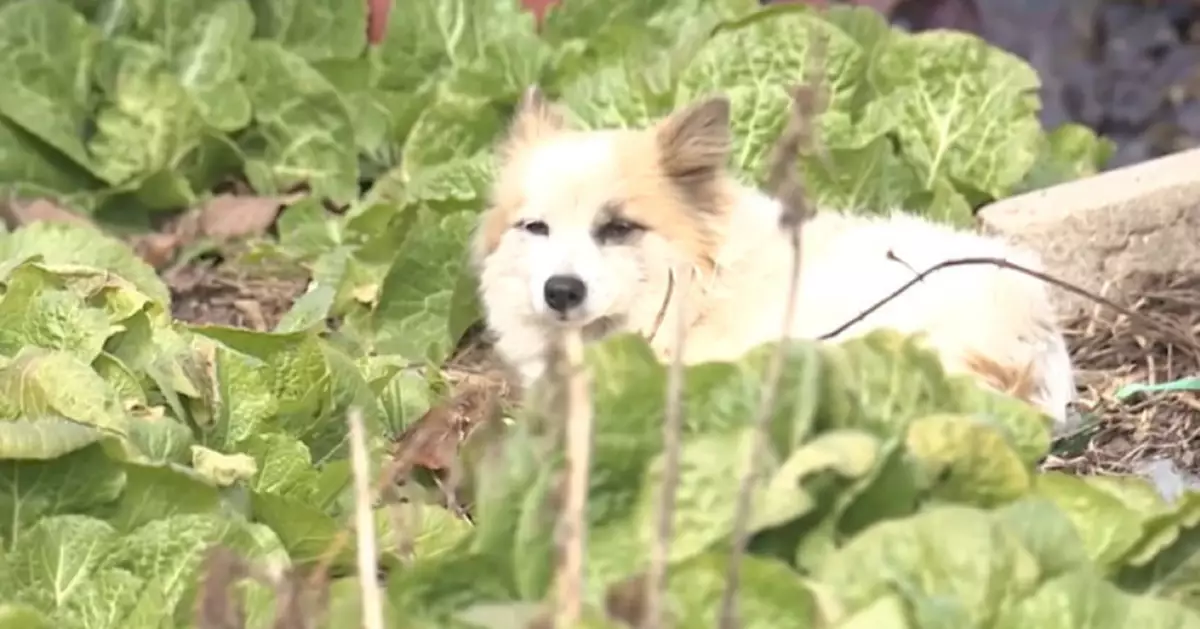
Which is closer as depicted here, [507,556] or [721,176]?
[507,556]

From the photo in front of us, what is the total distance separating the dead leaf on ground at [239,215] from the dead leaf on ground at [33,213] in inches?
11.6

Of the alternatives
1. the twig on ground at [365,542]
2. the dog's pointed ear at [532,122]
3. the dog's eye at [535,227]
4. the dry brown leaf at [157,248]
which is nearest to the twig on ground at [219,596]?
the twig on ground at [365,542]

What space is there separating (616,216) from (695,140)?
192 mm

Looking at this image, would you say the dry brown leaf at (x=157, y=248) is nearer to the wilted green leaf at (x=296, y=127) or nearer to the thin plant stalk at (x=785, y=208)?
the wilted green leaf at (x=296, y=127)

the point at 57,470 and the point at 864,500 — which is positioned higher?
the point at 864,500

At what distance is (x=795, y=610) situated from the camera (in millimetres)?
1522

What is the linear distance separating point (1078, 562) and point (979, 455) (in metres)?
0.15

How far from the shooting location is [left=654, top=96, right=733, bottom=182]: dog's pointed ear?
2.96 meters

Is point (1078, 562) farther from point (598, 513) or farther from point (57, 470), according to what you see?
point (57, 470)

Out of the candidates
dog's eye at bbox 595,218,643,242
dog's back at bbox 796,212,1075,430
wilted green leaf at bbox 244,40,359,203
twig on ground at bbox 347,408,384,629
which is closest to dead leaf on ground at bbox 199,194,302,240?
wilted green leaf at bbox 244,40,359,203

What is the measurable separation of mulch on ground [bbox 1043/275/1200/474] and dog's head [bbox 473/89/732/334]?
2.37ft

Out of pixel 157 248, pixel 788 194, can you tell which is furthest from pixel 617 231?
pixel 788 194

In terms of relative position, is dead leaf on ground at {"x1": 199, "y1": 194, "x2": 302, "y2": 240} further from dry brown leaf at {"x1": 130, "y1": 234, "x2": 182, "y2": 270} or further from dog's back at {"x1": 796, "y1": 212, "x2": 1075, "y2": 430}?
dog's back at {"x1": 796, "y1": 212, "x2": 1075, "y2": 430}

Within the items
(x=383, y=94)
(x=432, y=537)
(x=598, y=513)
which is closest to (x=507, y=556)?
(x=598, y=513)
